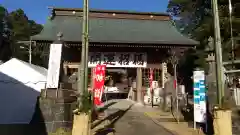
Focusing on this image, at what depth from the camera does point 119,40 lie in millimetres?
20938

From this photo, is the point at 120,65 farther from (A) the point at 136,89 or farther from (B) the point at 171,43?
(B) the point at 171,43

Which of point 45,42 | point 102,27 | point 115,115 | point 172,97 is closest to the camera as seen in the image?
point 115,115

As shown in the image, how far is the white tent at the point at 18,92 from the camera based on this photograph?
14.1m

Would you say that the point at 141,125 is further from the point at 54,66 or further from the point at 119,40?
the point at 119,40

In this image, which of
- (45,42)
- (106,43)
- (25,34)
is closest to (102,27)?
(106,43)

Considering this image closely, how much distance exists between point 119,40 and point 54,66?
8416 millimetres

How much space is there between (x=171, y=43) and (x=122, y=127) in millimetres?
9564

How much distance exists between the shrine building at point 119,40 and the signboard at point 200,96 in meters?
8.63

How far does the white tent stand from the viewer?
14.1 metres

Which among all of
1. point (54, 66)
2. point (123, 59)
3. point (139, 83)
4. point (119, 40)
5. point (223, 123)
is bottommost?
point (223, 123)

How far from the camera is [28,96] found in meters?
16.8

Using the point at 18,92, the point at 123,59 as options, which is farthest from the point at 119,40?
the point at 18,92

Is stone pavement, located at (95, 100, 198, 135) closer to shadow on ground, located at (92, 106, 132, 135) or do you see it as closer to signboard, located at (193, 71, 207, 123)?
shadow on ground, located at (92, 106, 132, 135)

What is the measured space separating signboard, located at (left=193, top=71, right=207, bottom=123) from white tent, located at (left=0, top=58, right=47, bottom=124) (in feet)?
24.5
